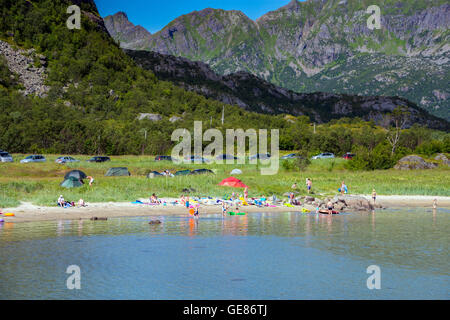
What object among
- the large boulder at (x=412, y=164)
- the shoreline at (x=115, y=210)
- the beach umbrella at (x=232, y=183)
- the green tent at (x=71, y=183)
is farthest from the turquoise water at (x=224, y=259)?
the large boulder at (x=412, y=164)

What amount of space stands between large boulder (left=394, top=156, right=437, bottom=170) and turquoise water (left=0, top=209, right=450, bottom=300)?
57.0 m

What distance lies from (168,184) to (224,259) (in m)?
30.3

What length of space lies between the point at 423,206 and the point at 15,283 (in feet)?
145

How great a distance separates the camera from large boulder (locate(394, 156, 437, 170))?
317ft

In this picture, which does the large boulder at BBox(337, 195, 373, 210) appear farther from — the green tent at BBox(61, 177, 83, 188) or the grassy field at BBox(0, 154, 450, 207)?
the green tent at BBox(61, 177, 83, 188)

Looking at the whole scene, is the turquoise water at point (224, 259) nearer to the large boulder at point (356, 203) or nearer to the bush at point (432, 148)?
the large boulder at point (356, 203)

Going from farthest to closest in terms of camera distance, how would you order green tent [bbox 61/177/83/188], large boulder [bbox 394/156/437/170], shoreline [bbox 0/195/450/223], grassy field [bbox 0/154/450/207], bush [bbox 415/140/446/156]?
1. bush [bbox 415/140/446/156]
2. large boulder [bbox 394/156/437/170]
3. green tent [bbox 61/177/83/188]
4. grassy field [bbox 0/154/450/207]
5. shoreline [bbox 0/195/450/223]

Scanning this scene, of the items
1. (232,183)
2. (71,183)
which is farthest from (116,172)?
(232,183)

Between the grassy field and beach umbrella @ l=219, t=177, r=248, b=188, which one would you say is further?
beach umbrella @ l=219, t=177, r=248, b=188

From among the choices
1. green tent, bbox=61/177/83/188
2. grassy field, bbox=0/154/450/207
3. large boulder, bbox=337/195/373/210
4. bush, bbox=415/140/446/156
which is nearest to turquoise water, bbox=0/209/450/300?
large boulder, bbox=337/195/373/210

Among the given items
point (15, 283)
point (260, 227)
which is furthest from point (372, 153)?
point (15, 283)

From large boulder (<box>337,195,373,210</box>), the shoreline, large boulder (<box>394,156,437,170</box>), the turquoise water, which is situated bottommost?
the turquoise water

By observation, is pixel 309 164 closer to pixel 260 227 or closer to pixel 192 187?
pixel 192 187

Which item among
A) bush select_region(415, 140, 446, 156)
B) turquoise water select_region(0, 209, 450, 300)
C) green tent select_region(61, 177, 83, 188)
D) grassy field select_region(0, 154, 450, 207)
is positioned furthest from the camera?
bush select_region(415, 140, 446, 156)
